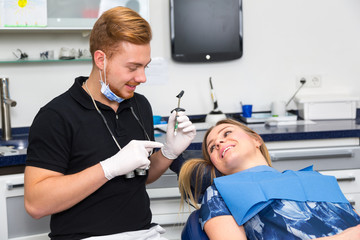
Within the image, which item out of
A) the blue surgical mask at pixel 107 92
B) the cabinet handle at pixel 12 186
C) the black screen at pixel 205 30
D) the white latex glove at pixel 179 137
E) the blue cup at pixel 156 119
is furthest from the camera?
the black screen at pixel 205 30

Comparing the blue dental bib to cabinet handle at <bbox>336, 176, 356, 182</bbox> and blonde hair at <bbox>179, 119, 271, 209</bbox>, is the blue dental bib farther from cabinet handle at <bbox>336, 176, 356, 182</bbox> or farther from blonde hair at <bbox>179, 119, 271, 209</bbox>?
cabinet handle at <bbox>336, 176, 356, 182</bbox>

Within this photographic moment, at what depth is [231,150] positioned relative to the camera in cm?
155

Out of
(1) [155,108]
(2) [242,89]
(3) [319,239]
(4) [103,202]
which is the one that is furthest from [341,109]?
(4) [103,202]

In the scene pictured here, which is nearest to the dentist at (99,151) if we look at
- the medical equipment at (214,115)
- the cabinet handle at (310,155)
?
the cabinet handle at (310,155)

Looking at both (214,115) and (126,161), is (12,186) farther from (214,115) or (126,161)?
(214,115)

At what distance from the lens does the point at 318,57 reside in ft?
9.26

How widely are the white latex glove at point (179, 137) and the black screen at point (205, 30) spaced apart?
1.09 m

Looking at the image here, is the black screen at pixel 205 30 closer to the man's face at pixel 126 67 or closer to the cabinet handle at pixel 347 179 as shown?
the cabinet handle at pixel 347 179

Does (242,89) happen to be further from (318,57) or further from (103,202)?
(103,202)

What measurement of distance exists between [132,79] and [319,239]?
811 mm

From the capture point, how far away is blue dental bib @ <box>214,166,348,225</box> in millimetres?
1340

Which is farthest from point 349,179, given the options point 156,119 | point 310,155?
point 156,119

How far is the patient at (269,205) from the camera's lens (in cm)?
130

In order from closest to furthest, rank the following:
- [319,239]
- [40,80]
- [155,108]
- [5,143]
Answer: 1. [319,239]
2. [5,143]
3. [40,80]
4. [155,108]
